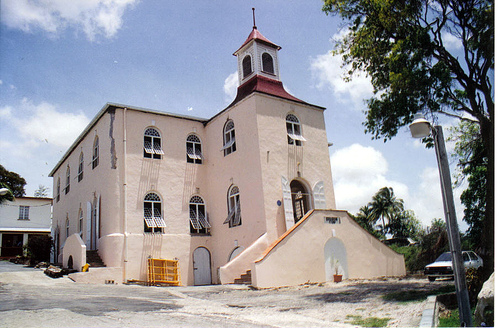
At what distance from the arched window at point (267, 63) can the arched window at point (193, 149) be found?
17.4 ft

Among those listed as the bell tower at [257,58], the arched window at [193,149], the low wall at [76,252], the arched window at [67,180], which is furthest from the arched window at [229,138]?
the arched window at [67,180]

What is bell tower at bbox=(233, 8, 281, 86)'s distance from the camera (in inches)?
891

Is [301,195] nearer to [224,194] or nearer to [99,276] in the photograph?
[224,194]

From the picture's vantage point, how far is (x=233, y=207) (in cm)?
2036

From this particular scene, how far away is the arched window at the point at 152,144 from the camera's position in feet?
67.3

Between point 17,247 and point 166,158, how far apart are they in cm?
2082

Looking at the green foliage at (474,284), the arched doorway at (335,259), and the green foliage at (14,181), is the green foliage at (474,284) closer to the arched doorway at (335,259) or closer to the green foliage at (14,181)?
the arched doorway at (335,259)

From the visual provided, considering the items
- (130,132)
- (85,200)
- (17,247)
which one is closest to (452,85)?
(130,132)

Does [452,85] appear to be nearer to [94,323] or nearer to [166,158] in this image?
[94,323]

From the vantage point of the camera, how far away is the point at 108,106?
20.1 meters

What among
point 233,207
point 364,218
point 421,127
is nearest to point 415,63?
point 421,127

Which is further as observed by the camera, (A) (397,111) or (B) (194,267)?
(B) (194,267)

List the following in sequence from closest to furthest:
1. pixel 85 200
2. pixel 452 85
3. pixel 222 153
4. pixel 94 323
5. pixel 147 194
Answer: pixel 94 323, pixel 452 85, pixel 147 194, pixel 222 153, pixel 85 200

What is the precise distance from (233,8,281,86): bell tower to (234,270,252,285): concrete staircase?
10.8 metres
